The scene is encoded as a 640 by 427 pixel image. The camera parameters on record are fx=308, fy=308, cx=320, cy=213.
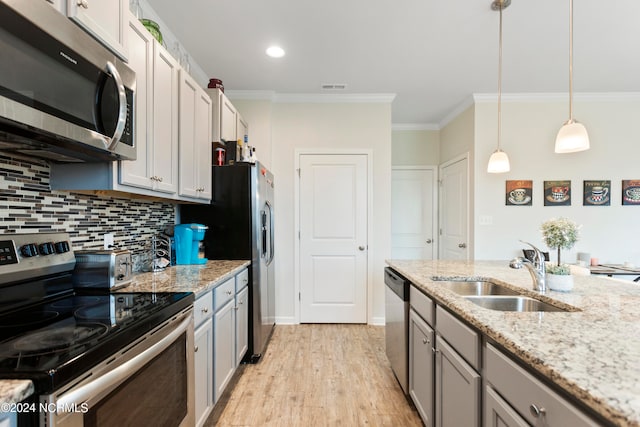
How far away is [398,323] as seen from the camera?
2.15 m

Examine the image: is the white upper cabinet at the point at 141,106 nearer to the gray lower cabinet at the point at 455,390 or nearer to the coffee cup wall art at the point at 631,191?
the gray lower cabinet at the point at 455,390

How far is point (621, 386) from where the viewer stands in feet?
2.11

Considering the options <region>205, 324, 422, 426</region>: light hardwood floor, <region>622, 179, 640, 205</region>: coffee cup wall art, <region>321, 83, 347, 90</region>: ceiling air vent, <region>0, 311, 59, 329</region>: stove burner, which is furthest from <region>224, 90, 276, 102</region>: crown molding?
<region>622, 179, 640, 205</region>: coffee cup wall art

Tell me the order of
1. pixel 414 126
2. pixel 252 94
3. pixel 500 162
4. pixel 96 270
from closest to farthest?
pixel 96 270 < pixel 500 162 < pixel 252 94 < pixel 414 126

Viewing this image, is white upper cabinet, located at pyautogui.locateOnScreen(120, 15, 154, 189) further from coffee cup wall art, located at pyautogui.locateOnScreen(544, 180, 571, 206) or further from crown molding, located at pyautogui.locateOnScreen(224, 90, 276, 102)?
coffee cup wall art, located at pyautogui.locateOnScreen(544, 180, 571, 206)

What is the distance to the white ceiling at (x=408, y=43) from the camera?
215 cm

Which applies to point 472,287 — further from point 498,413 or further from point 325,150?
point 325,150

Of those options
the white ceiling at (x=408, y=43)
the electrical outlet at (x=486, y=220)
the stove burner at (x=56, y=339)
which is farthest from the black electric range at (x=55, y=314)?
the electrical outlet at (x=486, y=220)

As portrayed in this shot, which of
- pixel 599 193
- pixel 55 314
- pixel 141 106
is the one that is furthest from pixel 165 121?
pixel 599 193

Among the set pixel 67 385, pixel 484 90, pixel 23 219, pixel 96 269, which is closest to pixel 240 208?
pixel 96 269

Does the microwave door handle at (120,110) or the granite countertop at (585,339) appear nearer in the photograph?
the granite countertop at (585,339)

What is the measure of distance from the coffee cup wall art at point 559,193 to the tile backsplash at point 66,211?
165 inches

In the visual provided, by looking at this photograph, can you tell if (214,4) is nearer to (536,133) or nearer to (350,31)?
(350,31)

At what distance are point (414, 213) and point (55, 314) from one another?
4505 millimetres
